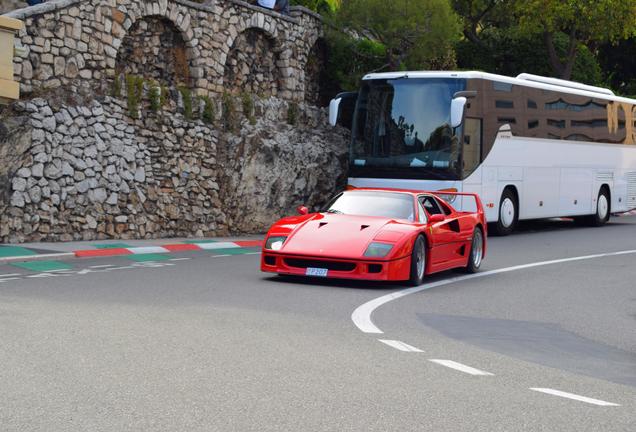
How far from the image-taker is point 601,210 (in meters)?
32.0

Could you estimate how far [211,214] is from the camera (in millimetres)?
24500

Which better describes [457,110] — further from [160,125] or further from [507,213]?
[160,125]

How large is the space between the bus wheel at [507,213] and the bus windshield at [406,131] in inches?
114

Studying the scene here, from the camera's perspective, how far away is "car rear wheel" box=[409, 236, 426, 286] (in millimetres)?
14648

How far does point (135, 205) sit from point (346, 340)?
1341cm

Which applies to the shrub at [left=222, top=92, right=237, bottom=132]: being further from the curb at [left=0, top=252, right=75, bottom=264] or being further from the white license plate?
the white license plate

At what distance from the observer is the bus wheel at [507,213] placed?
26797 millimetres

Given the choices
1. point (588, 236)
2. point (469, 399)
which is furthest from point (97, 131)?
point (469, 399)

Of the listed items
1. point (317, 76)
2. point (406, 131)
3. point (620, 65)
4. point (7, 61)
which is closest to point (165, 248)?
point (7, 61)

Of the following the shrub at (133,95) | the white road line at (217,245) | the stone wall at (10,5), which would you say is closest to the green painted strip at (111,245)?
the white road line at (217,245)

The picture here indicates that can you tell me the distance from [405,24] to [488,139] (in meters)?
4.80

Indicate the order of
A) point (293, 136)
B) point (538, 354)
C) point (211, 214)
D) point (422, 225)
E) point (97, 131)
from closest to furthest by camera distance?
point (538, 354) < point (422, 225) < point (97, 131) < point (211, 214) < point (293, 136)

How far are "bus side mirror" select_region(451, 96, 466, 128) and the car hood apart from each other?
365 inches

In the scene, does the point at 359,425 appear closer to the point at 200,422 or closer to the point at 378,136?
the point at 200,422
